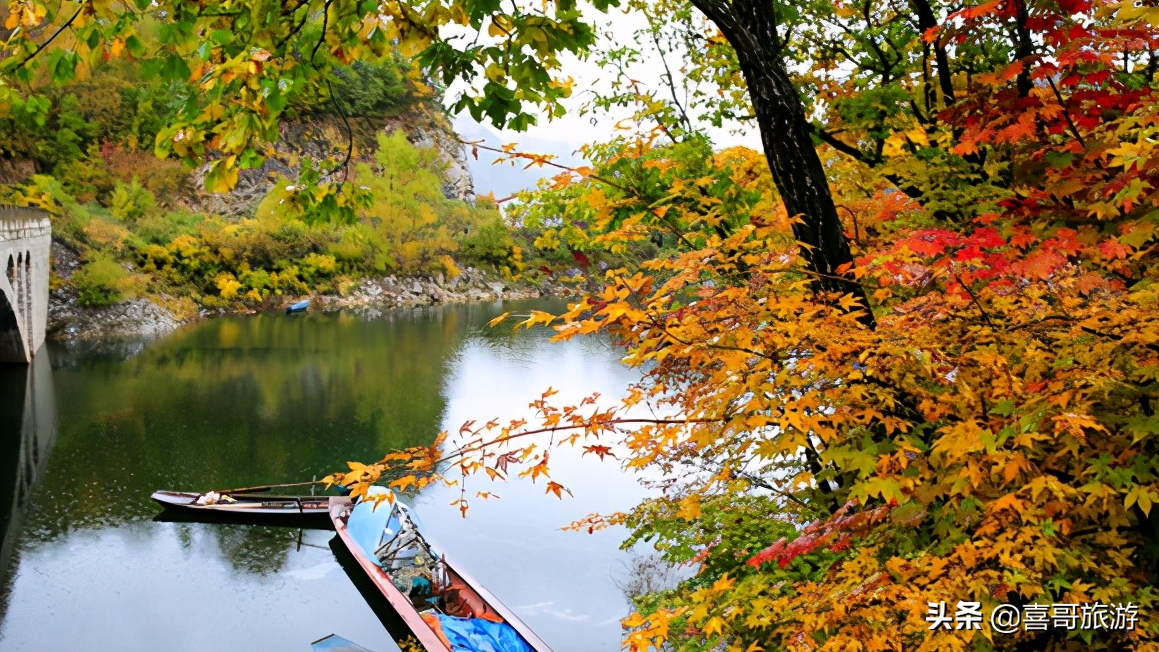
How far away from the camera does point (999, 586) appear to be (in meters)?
2.04

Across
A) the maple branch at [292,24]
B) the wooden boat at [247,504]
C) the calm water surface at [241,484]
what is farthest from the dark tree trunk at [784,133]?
the wooden boat at [247,504]

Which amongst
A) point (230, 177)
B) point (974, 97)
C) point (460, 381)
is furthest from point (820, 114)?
point (460, 381)

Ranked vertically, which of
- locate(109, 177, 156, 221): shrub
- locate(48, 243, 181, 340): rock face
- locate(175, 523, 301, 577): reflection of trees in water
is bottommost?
locate(175, 523, 301, 577): reflection of trees in water

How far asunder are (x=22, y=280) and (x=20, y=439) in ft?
22.9

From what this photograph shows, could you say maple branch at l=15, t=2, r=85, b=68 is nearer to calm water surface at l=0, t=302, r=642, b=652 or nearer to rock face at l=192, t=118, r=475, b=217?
calm water surface at l=0, t=302, r=642, b=652

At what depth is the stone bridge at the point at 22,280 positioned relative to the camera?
54.5 feet

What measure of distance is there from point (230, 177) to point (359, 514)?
300 inches

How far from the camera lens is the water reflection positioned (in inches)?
372

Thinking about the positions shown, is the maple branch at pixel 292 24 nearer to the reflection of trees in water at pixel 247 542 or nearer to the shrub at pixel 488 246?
the reflection of trees in water at pixel 247 542

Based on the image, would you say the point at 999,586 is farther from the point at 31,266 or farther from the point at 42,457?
the point at 31,266

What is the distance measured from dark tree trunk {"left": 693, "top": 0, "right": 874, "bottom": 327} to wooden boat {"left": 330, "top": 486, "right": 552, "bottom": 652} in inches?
186

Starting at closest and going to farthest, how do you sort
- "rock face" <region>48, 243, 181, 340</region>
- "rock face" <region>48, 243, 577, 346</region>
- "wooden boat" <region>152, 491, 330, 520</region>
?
"wooden boat" <region>152, 491, 330, 520</region>, "rock face" <region>48, 243, 181, 340</region>, "rock face" <region>48, 243, 577, 346</region>

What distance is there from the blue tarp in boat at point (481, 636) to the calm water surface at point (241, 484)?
85cm

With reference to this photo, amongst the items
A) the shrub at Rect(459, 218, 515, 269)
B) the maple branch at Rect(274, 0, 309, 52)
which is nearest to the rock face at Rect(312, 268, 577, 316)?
the shrub at Rect(459, 218, 515, 269)
